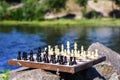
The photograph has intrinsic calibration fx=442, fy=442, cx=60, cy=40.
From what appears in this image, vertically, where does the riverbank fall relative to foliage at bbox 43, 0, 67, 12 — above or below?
below

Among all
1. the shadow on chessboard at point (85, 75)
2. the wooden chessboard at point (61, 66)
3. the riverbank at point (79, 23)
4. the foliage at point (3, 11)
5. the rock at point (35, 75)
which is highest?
the wooden chessboard at point (61, 66)

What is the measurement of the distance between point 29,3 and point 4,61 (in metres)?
54.1

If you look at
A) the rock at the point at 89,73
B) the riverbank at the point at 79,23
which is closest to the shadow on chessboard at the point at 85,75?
the rock at the point at 89,73

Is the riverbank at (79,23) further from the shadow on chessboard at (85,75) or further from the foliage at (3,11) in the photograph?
the shadow on chessboard at (85,75)

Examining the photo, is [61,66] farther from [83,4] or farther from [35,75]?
[83,4]

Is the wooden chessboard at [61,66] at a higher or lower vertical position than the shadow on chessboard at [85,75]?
higher

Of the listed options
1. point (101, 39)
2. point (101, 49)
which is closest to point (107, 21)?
point (101, 39)

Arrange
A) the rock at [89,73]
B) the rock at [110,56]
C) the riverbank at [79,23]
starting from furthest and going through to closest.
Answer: the riverbank at [79,23] < the rock at [110,56] < the rock at [89,73]

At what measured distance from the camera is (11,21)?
84312 mm

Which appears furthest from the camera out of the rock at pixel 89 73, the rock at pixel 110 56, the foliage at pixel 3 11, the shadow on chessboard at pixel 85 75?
the foliage at pixel 3 11

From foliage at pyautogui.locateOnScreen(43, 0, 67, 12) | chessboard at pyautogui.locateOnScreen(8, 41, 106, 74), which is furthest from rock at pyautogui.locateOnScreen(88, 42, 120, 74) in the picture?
foliage at pyautogui.locateOnScreen(43, 0, 67, 12)

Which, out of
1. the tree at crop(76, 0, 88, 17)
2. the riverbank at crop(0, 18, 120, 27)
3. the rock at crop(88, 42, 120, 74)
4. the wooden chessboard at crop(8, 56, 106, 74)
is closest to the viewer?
the wooden chessboard at crop(8, 56, 106, 74)

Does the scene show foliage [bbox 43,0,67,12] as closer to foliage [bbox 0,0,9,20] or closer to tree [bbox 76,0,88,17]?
tree [bbox 76,0,88,17]

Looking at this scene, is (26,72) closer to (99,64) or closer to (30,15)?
(99,64)
